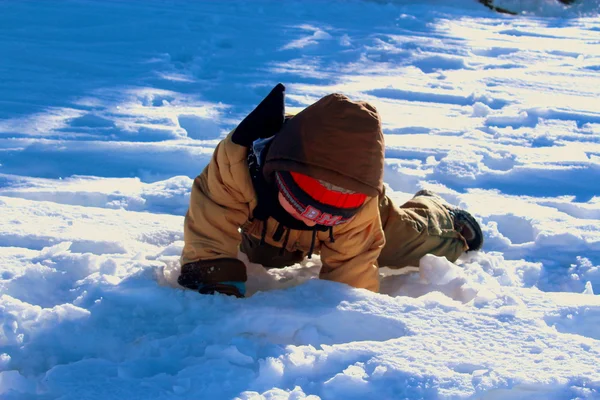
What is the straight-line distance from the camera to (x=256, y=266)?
2.20 m

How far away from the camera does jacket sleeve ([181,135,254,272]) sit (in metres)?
1.94

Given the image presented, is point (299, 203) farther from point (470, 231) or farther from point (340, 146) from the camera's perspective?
point (470, 231)

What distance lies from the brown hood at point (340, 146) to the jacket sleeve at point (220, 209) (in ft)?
0.88

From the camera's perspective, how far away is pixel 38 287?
1857 millimetres

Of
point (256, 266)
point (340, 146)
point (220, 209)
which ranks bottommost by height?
point (256, 266)

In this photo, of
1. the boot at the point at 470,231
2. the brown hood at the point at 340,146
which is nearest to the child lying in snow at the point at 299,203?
the brown hood at the point at 340,146

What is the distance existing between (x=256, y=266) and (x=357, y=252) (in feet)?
1.17

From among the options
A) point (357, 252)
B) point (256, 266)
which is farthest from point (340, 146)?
point (256, 266)

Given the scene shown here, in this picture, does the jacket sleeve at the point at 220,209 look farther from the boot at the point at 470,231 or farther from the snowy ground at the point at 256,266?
the boot at the point at 470,231

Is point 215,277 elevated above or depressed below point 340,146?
below

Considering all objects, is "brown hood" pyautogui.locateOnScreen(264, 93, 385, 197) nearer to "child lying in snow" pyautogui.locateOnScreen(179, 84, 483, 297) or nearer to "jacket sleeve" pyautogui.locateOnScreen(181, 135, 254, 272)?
"child lying in snow" pyautogui.locateOnScreen(179, 84, 483, 297)

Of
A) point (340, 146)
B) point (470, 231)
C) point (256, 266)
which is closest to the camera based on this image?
point (340, 146)

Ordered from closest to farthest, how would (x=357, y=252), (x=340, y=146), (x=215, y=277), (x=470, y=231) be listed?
(x=340, y=146), (x=215, y=277), (x=357, y=252), (x=470, y=231)

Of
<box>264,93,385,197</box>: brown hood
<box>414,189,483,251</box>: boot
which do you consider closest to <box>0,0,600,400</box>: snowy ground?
<box>414,189,483,251</box>: boot
